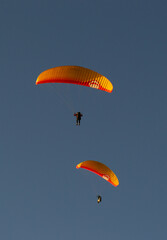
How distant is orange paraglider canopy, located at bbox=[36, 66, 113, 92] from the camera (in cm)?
6425

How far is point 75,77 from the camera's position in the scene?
211 ft

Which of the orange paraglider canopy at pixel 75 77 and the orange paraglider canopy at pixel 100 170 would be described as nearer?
the orange paraglider canopy at pixel 75 77

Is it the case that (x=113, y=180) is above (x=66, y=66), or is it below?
below

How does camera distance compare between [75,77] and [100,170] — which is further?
[100,170]

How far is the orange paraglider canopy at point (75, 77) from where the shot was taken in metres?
64.2

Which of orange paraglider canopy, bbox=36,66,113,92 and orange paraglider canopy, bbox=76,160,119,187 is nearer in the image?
orange paraglider canopy, bbox=36,66,113,92

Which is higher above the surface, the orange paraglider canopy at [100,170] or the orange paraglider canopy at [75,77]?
the orange paraglider canopy at [75,77]

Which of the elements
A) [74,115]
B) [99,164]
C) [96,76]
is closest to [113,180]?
[99,164]

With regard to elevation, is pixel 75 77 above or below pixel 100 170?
above

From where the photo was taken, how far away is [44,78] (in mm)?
65250

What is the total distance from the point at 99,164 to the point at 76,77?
12625mm

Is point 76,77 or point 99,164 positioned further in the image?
point 99,164

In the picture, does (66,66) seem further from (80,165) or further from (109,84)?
(80,165)

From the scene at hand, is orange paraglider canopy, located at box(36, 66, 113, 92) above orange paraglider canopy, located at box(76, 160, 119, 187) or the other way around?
above
